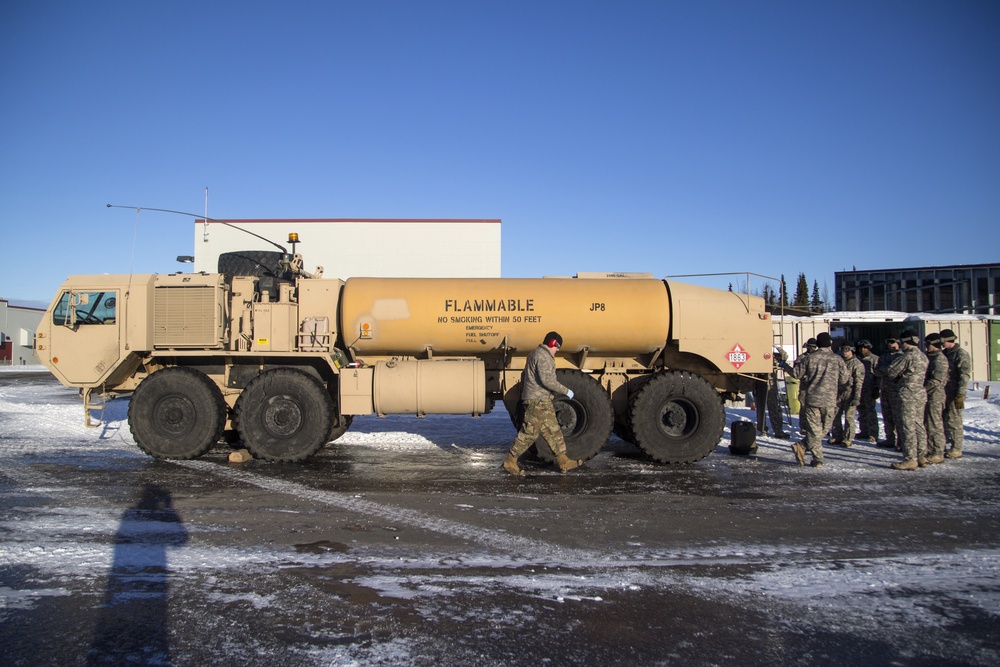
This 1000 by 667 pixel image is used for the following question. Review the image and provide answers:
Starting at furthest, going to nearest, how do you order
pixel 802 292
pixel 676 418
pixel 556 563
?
pixel 802 292
pixel 676 418
pixel 556 563

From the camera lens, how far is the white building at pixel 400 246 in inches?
790

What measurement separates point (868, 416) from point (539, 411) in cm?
660

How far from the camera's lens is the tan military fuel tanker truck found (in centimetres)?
923

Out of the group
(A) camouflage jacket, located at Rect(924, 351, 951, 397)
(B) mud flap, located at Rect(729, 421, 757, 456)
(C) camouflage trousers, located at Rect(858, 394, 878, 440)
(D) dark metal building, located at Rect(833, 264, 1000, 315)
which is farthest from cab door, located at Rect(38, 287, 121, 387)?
A: (D) dark metal building, located at Rect(833, 264, 1000, 315)

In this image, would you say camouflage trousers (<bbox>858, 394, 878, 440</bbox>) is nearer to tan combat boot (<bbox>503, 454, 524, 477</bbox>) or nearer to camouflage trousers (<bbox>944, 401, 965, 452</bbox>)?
camouflage trousers (<bbox>944, 401, 965, 452</bbox>)

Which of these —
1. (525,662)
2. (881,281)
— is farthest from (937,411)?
(881,281)

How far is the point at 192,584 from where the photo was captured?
14.8ft

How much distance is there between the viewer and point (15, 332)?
1750 inches

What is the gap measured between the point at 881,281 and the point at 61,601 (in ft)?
132

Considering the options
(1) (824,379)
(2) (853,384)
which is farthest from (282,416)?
(2) (853,384)

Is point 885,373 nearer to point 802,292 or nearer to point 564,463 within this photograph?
point 564,463

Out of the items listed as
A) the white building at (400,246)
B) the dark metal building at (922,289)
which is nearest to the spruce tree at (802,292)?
the dark metal building at (922,289)

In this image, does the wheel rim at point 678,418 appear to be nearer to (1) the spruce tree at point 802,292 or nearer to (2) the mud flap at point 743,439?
(2) the mud flap at point 743,439

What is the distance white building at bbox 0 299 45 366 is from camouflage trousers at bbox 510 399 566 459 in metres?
44.6
